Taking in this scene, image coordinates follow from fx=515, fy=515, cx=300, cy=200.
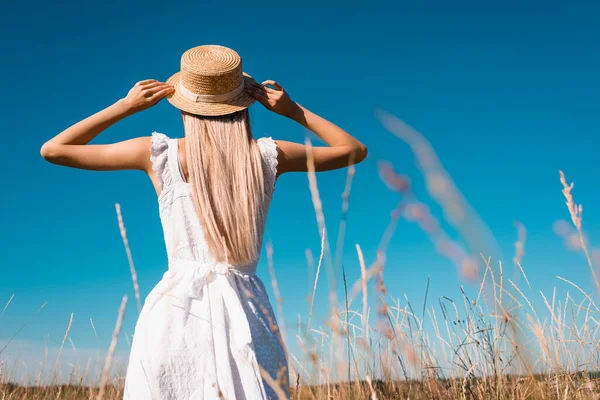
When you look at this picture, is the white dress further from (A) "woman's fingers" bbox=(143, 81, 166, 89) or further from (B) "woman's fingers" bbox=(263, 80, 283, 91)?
(B) "woman's fingers" bbox=(263, 80, 283, 91)

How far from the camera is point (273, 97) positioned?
293 cm

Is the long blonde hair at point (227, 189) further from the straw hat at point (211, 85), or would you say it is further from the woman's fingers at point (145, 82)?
the woman's fingers at point (145, 82)

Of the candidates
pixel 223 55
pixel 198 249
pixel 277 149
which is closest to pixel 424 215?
pixel 198 249

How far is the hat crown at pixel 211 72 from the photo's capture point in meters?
2.73

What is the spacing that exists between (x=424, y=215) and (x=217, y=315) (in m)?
1.53

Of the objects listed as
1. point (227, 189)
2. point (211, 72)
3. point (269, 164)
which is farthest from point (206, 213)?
point (211, 72)

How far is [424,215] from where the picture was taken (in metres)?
0.89

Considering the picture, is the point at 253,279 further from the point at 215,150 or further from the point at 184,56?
the point at 184,56

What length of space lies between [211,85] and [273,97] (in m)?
0.38

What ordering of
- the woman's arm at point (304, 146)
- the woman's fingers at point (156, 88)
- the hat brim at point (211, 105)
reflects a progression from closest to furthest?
the hat brim at point (211, 105)
the woman's arm at point (304, 146)
the woman's fingers at point (156, 88)

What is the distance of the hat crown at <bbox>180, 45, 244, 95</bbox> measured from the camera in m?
2.73

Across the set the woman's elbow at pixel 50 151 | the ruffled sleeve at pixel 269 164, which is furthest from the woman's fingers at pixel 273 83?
the woman's elbow at pixel 50 151

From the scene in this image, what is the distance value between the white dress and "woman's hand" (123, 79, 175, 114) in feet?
1.47

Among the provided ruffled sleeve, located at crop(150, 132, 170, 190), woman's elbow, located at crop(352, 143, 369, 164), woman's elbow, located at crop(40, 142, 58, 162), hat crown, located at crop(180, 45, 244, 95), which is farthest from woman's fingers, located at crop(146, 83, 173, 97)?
woman's elbow, located at crop(352, 143, 369, 164)
